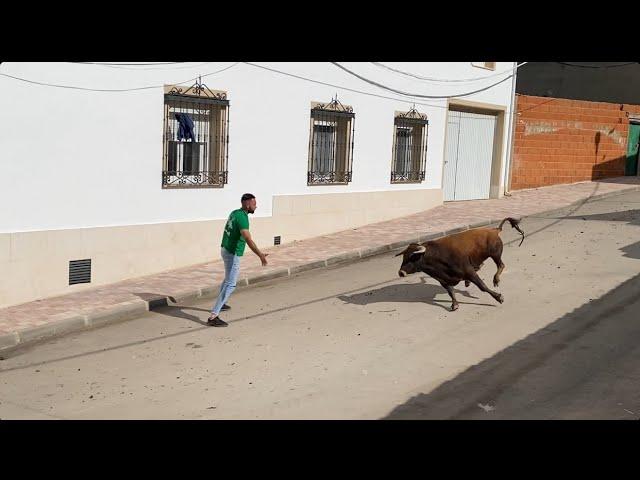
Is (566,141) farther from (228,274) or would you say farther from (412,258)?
(228,274)

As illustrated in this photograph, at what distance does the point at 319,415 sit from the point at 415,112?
41.2 feet

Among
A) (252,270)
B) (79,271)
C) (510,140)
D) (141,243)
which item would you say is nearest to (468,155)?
(510,140)

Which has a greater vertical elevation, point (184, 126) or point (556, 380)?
point (184, 126)

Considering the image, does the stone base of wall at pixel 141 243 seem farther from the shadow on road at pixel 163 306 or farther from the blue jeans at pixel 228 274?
the blue jeans at pixel 228 274

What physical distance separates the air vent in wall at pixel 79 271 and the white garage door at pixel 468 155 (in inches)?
432

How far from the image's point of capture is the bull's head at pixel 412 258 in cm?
1002

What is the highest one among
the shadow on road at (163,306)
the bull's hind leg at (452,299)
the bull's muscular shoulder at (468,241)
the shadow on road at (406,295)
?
the bull's muscular shoulder at (468,241)

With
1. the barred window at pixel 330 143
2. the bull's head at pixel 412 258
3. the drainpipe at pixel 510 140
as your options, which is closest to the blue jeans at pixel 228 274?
the bull's head at pixel 412 258

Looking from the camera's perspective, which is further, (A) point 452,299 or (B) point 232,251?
(A) point 452,299

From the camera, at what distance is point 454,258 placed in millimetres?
9938

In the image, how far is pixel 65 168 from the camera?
11086 millimetres

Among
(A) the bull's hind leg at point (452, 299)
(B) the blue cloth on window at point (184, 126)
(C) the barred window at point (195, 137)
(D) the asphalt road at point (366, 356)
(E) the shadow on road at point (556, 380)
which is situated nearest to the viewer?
(E) the shadow on road at point (556, 380)

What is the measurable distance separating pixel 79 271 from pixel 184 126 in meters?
3.07

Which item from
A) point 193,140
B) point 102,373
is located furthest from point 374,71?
point 102,373
